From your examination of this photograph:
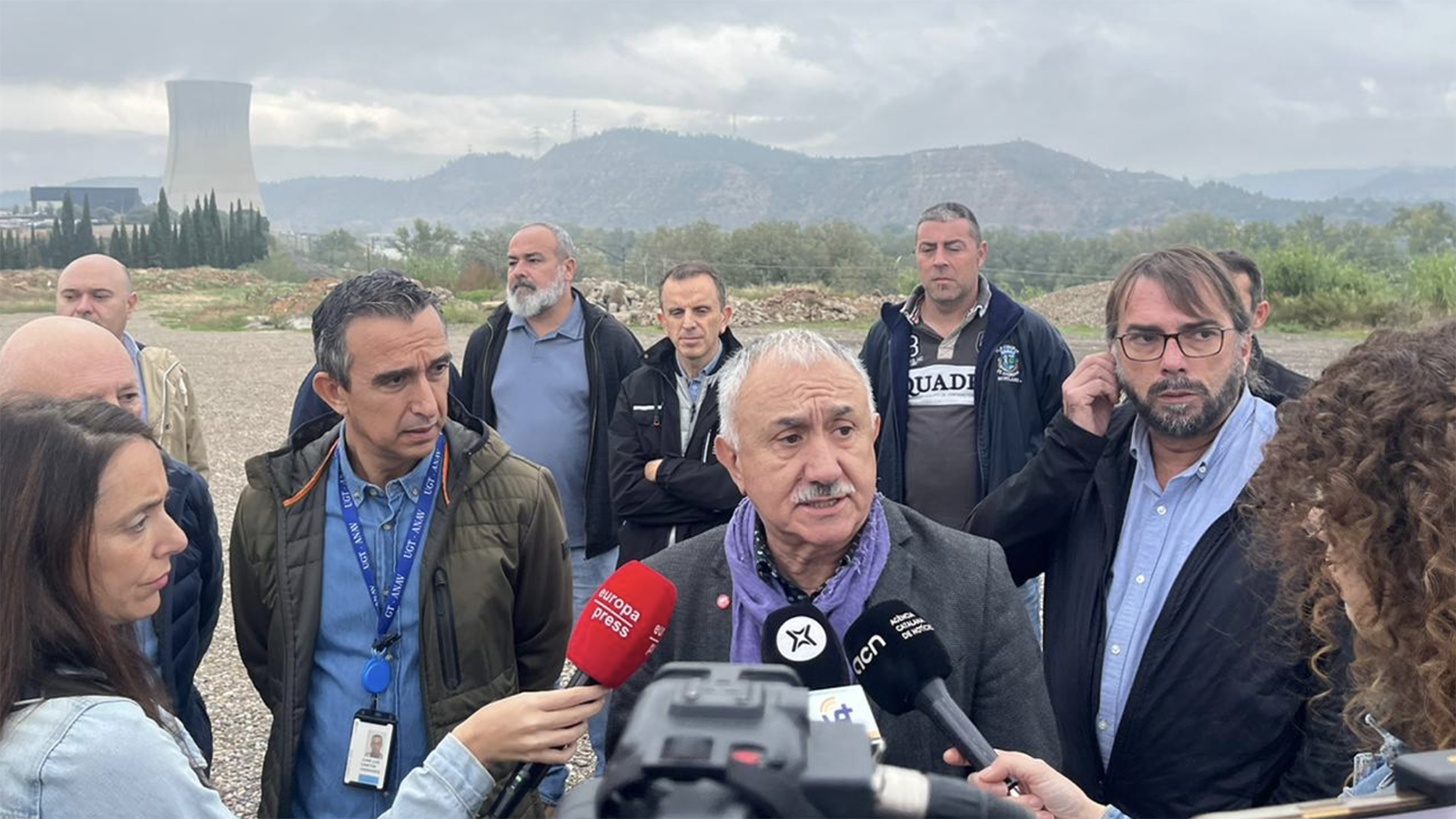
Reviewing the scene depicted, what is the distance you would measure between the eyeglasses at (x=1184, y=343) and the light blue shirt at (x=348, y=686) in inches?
79.0

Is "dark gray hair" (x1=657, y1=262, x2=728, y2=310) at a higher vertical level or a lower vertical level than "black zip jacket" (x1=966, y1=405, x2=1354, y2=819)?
higher

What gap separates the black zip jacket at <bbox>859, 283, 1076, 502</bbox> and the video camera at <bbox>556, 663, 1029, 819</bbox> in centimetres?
421

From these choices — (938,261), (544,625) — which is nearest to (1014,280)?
(938,261)

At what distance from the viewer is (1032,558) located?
3.25 meters

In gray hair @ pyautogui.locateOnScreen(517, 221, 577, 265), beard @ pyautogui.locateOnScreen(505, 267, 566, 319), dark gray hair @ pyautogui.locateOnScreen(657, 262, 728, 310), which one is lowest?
beard @ pyautogui.locateOnScreen(505, 267, 566, 319)

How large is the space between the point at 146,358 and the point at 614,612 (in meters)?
4.55

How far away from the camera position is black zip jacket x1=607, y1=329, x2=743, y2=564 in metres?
4.72

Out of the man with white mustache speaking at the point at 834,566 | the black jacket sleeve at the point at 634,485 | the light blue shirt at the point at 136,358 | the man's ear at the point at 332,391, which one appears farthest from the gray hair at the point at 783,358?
the light blue shirt at the point at 136,358

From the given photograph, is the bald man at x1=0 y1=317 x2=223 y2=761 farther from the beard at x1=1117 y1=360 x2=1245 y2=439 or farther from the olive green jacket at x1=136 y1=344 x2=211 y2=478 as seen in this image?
the beard at x1=1117 y1=360 x2=1245 y2=439

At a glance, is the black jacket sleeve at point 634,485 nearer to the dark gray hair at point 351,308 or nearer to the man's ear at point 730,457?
the dark gray hair at point 351,308

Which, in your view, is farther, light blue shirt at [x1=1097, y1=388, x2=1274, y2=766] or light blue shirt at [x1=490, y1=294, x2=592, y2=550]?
light blue shirt at [x1=490, y1=294, x2=592, y2=550]

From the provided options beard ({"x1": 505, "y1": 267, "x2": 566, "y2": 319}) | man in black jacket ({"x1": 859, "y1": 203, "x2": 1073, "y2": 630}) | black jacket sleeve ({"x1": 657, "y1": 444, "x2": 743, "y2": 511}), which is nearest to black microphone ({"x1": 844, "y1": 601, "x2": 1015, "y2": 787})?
black jacket sleeve ({"x1": 657, "y1": 444, "x2": 743, "y2": 511})

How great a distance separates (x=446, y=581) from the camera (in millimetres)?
2912

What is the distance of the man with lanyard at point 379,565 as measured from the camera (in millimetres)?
2857
